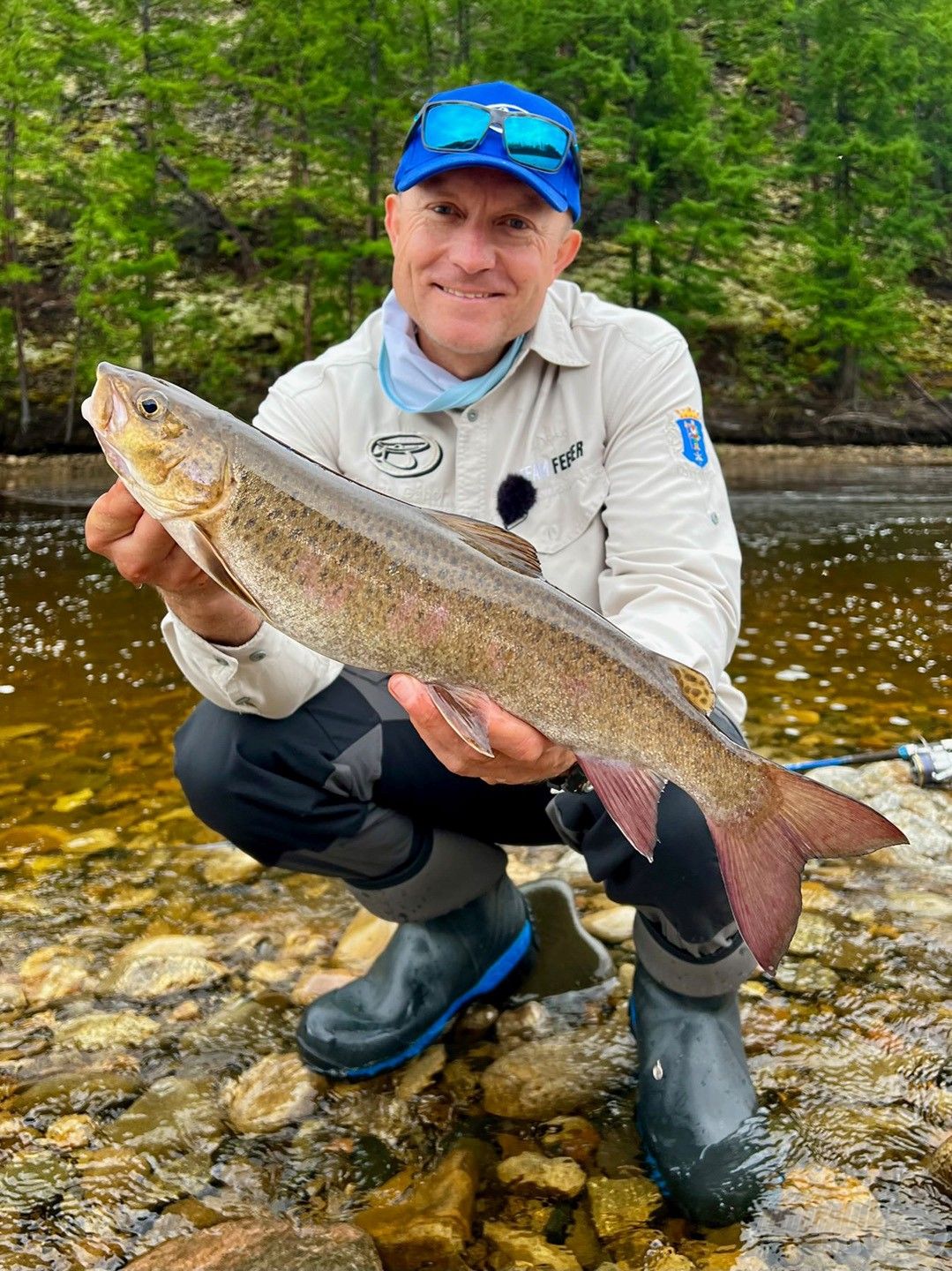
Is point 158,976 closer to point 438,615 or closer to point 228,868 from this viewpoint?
point 228,868

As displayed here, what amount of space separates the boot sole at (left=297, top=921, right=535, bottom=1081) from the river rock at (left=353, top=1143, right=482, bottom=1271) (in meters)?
0.39

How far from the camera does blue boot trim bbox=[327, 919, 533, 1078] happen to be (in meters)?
2.57

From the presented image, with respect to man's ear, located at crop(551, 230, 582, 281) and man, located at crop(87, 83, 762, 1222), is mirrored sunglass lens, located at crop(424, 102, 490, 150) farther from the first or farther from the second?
man's ear, located at crop(551, 230, 582, 281)

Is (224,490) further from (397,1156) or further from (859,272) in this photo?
(859,272)

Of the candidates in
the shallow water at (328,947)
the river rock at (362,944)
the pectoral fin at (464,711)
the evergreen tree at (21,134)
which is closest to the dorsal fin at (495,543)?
the pectoral fin at (464,711)

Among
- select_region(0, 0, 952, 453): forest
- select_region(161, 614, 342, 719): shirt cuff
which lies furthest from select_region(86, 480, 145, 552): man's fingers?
select_region(0, 0, 952, 453): forest

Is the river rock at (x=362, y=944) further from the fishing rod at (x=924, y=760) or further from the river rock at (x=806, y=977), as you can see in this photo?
the fishing rod at (x=924, y=760)

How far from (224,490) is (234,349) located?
2444 centimetres

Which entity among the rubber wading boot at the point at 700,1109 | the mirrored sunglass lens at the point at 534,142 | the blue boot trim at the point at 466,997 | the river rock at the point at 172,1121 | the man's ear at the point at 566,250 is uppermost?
the mirrored sunglass lens at the point at 534,142

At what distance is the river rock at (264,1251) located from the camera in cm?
185

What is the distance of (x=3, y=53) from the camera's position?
21250mm

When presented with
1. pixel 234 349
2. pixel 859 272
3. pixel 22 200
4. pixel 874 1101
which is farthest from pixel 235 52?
pixel 874 1101

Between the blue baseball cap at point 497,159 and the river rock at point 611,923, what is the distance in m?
2.17

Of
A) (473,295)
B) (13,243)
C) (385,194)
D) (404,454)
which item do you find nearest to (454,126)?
(473,295)
